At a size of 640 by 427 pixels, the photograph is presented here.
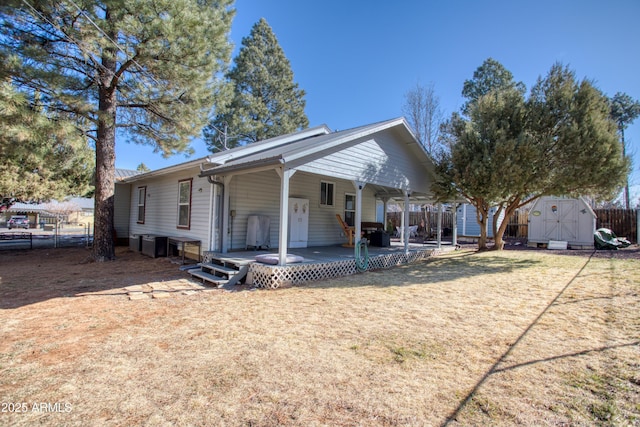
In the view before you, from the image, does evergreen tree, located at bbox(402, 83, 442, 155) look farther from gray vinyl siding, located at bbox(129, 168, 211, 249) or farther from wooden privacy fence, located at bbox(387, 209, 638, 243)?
gray vinyl siding, located at bbox(129, 168, 211, 249)

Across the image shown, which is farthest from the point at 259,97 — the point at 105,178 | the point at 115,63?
the point at 105,178

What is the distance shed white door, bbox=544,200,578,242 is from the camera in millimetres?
15219

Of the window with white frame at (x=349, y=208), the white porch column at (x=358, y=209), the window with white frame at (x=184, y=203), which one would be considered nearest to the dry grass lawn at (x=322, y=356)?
the white porch column at (x=358, y=209)

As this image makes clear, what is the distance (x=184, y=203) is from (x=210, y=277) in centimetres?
434

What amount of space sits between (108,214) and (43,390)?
28.2 ft

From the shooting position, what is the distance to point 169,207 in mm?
→ 11320

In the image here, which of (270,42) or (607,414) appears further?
(270,42)

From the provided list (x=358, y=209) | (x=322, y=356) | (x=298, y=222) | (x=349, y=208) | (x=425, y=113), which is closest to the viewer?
(x=322, y=356)

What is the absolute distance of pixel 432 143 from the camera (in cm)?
2222

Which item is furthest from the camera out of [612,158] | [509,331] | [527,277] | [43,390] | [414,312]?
[612,158]

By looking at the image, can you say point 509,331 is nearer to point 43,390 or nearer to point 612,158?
point 43,390

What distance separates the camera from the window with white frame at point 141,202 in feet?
43.6

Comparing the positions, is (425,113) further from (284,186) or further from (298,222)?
(284,186)

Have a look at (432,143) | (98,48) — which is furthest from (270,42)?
(98,48)
